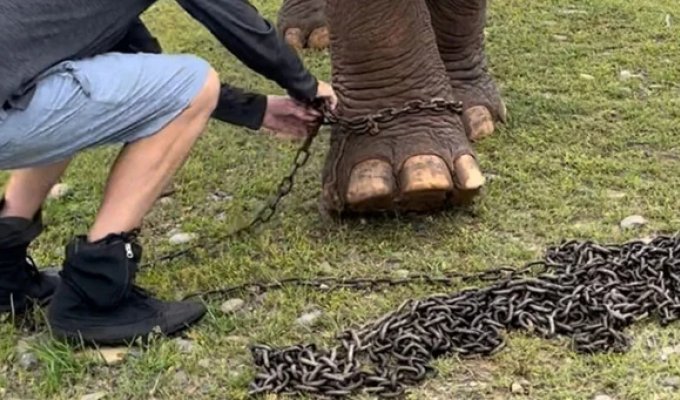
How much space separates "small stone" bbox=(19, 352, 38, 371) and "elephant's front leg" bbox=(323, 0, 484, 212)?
2.41 feet

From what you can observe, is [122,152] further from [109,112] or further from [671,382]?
[671,382]

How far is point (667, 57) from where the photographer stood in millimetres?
4223

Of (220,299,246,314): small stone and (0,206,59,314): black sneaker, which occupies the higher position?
(0,206,59,314): black sneaker

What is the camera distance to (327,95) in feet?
9.04

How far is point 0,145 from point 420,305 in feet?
2.58

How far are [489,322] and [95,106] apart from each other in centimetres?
78

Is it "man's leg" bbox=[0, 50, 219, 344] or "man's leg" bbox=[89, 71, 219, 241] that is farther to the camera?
"man's leg" bbox=[89, 71, 219, 241]

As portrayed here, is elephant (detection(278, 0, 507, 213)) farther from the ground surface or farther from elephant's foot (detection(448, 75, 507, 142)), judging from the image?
elephant's foot (detection(448, 75, 507, 142))

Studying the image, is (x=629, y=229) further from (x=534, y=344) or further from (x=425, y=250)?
(x=534, y=344)

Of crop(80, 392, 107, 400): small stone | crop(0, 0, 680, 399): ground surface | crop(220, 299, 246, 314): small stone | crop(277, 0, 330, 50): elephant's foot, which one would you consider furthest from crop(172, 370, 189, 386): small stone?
crop(277, 0, 330, 50): elephant's foot

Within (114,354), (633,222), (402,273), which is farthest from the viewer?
(633,222)

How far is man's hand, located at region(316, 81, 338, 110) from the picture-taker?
2725mm

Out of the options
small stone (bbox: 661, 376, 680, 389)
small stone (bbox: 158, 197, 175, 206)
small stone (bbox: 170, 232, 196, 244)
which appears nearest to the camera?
small stone (bbox: 661, 376, 680, 389)

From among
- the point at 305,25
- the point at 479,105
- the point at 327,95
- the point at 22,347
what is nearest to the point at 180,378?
the point at 22,347
